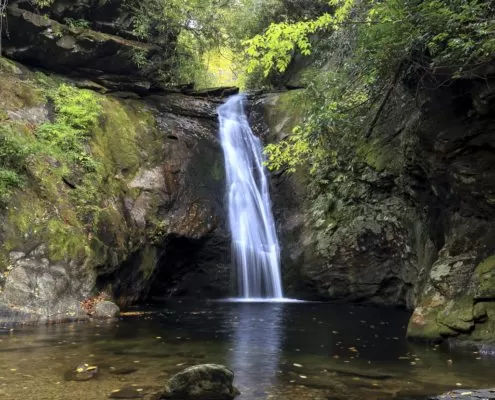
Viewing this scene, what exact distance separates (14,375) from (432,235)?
27.0 ft

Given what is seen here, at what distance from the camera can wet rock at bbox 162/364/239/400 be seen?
4.92m

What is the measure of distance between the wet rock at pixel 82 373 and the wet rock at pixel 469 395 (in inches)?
143

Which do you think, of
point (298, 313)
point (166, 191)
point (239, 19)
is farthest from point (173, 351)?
Result: point (239, 19)

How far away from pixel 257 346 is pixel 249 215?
807 centimetres

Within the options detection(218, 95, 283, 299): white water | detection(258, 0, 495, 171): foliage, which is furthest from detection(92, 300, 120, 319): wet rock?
detection(218, 95, 283, 299): white water

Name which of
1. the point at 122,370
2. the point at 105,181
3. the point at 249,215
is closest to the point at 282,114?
the point at 249,215

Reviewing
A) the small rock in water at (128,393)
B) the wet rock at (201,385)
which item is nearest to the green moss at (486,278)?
the wet rock at (201,385)

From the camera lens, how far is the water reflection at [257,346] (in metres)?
5.75

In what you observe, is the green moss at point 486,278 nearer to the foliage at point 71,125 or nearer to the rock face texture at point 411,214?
the rock face texture at point 411,214

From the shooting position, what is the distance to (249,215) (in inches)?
610

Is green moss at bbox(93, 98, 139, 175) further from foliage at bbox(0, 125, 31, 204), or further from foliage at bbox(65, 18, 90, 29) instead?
foliage at bbox(0, 125, 31, 204)

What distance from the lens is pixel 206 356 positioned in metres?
6.82

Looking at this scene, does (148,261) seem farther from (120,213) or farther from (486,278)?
(486,278)

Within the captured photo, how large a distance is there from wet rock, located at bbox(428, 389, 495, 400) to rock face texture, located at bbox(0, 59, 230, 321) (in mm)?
6889
